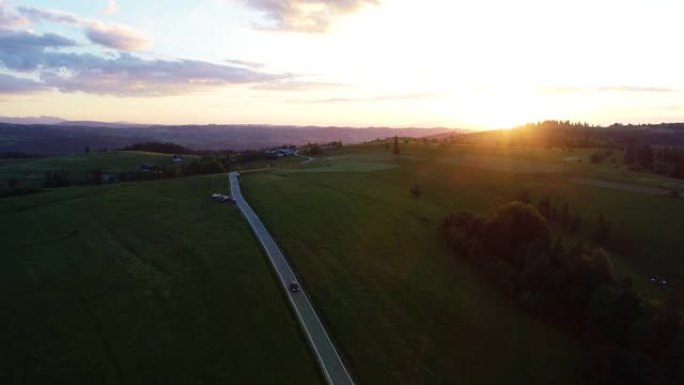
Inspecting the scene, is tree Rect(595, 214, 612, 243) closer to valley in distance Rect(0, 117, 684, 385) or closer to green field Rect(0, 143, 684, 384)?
valley in distance Rect(0, 117, 684, 385)

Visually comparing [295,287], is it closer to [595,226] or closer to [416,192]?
[416,192]

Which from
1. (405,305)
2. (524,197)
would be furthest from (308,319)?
(524,197)

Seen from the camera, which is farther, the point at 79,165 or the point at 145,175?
the point at 79,165

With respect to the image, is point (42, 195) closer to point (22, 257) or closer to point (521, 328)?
point (22, 257)

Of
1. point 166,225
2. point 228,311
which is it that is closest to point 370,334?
point 228,311

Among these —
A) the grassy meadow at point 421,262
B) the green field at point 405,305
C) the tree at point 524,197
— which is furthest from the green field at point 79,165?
the tree at point 524,197

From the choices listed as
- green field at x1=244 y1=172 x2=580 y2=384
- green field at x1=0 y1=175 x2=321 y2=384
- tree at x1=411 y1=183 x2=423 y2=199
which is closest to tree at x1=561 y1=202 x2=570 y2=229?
tree at x1=411 y1=183 x2=423 y2=199
